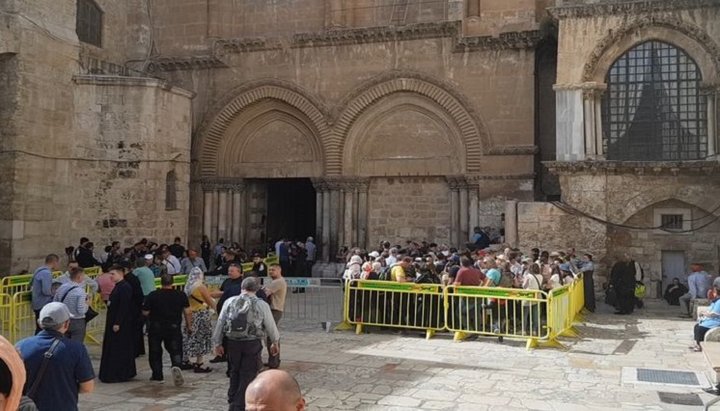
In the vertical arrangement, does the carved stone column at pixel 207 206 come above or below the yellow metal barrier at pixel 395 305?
above

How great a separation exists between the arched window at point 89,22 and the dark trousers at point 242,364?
18.0m

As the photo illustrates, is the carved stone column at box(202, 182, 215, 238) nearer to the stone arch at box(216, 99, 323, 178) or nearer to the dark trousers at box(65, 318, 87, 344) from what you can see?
the stone arch at box(216, 99, 323, 178)

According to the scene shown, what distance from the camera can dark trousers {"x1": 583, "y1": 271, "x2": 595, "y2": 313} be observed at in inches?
603

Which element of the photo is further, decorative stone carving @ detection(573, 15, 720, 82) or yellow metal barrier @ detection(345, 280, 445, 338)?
decorative stone carving @ detection(573, 15, 720, 82)

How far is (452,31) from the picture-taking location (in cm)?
2030

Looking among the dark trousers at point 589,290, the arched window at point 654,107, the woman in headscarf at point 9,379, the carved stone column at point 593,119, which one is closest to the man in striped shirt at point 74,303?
the woman in headscarf at point 9,379

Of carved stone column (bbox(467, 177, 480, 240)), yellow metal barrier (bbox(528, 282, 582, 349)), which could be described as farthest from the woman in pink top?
carved stone column (bbox(467, 177, 480, 240))

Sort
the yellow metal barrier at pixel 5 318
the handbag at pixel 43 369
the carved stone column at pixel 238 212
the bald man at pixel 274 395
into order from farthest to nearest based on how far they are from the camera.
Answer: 1. the carved stone column at pixel 238 212
2. the yellow metal barrier at pixel 5 318
3. the handbag at pixel 43 369
4. the bald man at pixel 274 395

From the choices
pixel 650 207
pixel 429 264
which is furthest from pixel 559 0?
pixel 429 264

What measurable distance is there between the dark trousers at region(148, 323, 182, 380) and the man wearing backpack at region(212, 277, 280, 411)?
1667mm

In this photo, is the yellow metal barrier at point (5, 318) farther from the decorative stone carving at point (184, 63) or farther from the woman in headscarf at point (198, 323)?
the decorative stone carving at point (184, 63)

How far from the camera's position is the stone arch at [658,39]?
15922 mm

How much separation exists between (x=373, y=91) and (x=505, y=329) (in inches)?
443

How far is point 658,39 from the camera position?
16391 mm
